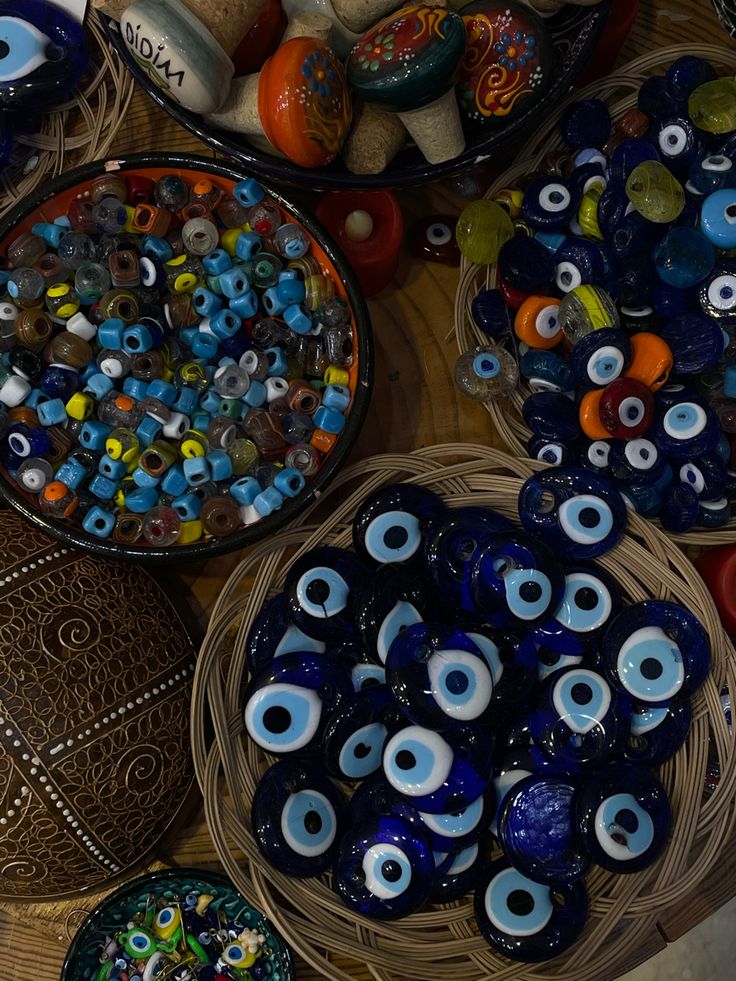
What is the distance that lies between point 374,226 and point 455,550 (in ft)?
1.17

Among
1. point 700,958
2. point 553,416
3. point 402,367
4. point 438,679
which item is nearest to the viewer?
point 438,679

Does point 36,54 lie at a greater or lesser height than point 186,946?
greater

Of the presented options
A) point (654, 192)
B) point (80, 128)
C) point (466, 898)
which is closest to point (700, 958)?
point (466, 898)

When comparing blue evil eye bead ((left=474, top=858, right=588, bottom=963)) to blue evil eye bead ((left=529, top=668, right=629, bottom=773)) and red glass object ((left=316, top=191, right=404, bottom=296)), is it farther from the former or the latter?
red glass object ((left=316, top=191, right=404, bottom=296))

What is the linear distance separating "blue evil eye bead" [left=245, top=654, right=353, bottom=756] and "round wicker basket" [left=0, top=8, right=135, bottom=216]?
0.58 m

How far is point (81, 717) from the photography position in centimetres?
76

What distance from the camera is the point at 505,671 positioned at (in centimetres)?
76

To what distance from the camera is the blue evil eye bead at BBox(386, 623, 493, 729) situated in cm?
71

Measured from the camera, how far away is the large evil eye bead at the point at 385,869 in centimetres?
72

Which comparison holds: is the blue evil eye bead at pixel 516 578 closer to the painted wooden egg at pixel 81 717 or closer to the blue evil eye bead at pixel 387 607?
the blue evil eye bead at pixel 387 607

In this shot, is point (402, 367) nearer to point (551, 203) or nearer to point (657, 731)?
point (551, 203)

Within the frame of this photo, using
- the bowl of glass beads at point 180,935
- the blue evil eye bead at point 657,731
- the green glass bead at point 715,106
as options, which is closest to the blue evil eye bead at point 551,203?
the green glass bead at point 715,106

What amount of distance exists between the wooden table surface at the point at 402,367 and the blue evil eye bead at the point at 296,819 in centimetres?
18

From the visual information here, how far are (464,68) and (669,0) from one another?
0.34 m
